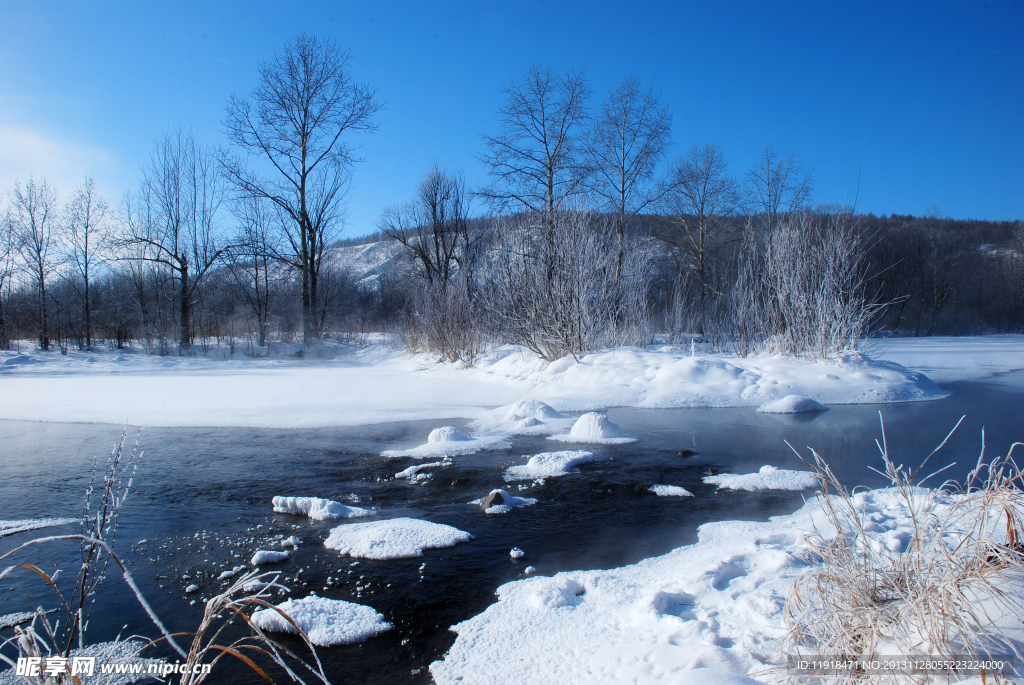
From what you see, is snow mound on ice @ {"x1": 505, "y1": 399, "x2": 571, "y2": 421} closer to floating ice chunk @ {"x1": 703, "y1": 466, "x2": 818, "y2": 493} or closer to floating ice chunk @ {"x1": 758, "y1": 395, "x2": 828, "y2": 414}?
floating ice chunk @ {"x1": 703, "y1": 466, "x2": 818, "y2": 493}

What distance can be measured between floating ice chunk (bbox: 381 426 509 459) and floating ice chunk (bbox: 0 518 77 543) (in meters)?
2.74

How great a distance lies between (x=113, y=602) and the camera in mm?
2867

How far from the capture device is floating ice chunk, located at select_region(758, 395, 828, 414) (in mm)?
8914

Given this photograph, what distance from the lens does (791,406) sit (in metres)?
8.92

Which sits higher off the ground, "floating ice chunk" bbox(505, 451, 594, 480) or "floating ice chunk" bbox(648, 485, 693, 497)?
"floating ice chunk" bbox(505, 451, 594, 480)

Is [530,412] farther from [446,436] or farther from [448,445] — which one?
[448,445]

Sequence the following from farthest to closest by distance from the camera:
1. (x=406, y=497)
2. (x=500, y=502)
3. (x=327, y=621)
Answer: (x=406, y=497) < (x=500, y=502) < (x=327, y=621)

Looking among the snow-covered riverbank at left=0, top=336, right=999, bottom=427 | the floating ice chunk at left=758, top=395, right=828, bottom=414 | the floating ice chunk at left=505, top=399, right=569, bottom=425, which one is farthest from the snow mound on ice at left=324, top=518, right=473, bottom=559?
the floating ice chunk at left=758, top=395, right=828, bottom=414

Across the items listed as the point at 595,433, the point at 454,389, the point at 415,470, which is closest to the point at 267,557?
the point at 415,470

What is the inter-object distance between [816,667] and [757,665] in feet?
0.88

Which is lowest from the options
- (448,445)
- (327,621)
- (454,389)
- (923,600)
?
(327,621)

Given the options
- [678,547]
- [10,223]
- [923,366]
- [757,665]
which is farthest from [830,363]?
[10,223]

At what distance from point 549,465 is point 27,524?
3.98 m

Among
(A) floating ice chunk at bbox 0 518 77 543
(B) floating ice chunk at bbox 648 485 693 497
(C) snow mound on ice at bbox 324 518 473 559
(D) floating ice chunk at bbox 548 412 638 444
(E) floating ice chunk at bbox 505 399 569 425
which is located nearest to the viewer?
(C) snow mound on ice at bbox 324 518 473 559
